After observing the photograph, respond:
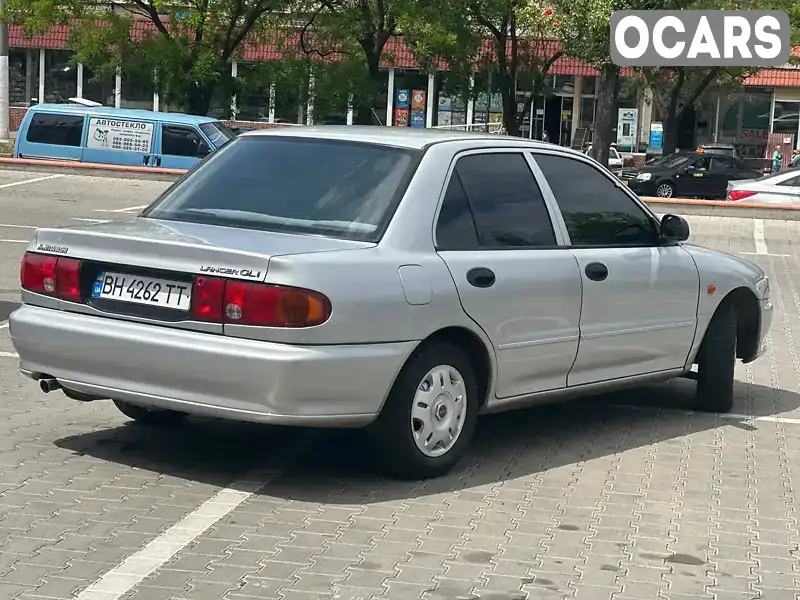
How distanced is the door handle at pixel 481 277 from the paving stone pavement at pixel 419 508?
0.90m

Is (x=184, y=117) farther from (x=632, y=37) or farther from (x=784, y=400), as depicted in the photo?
(x=784, y=400)

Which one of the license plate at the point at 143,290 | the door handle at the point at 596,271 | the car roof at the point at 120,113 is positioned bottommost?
the license plate at the point at 143,290

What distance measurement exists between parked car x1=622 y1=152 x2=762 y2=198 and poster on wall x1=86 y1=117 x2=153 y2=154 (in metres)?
12.6

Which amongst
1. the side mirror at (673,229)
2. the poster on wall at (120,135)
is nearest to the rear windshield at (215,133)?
the poster on wall at (120,135)

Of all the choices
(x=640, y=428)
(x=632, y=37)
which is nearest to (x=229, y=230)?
(x=640, y=428)

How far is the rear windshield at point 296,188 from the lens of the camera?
6.24m

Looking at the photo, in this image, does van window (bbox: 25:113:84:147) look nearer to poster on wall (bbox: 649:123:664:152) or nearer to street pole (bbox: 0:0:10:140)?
street pole (bbox: 0:0:10:140)

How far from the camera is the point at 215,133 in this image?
27.4 metres

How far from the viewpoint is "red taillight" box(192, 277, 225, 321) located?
5707mm

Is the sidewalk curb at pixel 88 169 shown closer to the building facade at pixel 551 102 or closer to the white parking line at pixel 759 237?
the white parking line at pixel 759 237

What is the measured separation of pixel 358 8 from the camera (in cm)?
3734

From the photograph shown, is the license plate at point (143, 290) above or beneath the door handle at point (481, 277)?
beneath
